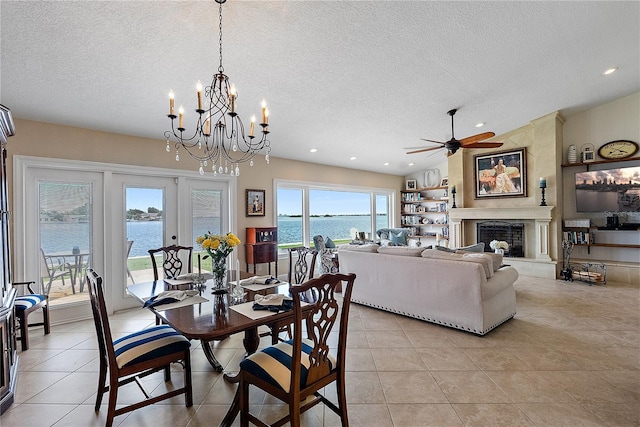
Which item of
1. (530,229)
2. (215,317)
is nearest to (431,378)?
(215,317)

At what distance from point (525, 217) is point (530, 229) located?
16.0 inches

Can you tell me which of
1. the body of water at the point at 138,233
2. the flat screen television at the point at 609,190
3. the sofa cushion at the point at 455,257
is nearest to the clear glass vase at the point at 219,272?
the sofa cushion at the point at 455,257

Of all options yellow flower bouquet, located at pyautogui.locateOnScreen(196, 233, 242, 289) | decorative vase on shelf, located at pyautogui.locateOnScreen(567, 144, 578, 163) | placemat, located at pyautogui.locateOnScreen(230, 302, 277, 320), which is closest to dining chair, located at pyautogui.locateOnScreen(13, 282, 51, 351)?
yellow flower bouquet, located at pyautogui.locateOnScreen(196, 233, 242, 289)

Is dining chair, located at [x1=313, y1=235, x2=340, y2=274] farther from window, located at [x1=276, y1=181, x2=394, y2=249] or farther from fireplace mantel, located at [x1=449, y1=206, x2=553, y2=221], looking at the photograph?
fireplace mantel, located at [x1=449, y1=206, x2=553, y2=221]

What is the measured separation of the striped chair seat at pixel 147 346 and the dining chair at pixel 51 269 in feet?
7.95

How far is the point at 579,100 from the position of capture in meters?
5.27

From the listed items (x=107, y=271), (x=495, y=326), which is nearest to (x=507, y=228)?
(x=495, y=326)

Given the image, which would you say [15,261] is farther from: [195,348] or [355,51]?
[355,51]

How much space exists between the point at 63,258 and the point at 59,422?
2.40m

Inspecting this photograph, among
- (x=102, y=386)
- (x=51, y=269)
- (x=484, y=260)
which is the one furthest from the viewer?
(x=51, y=269)

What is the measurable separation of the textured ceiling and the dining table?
2049mm

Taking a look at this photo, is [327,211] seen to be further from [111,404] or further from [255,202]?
[111,404]

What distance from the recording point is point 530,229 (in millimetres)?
6246

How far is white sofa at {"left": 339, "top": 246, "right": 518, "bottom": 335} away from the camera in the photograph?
3.18 metres
